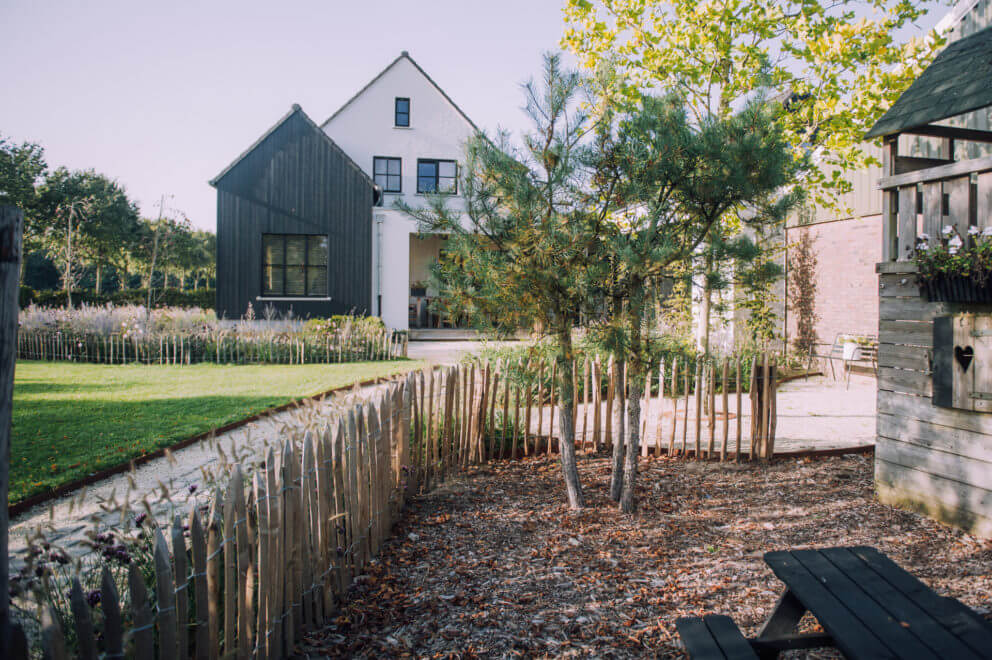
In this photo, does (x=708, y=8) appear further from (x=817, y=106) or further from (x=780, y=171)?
(x=780, y=171)

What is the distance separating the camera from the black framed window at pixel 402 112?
945 inches

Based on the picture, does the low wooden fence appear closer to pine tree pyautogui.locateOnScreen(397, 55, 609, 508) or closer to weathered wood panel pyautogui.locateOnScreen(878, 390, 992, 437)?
pine tree pyautogui.locateOnScreen(397, 55, 609, 508)

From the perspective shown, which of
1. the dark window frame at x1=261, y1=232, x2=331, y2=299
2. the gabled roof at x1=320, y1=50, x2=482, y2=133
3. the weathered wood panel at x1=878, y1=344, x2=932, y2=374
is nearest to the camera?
the weathered wood panel at x1=878, y1=344, x2=932, y2=374

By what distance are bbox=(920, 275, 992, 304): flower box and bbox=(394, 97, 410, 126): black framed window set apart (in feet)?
72.6

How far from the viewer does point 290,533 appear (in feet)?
9.66

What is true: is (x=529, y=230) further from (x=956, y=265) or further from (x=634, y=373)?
(x=956, y=265)

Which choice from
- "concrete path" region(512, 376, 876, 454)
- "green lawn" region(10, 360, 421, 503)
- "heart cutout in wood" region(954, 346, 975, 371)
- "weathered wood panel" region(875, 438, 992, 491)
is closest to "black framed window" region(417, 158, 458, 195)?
"green lawn" region(10, 360, 421, 503)

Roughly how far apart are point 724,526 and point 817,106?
7.30 meters

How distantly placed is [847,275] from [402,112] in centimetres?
1732

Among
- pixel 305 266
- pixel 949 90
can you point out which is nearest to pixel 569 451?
pixel 949 90

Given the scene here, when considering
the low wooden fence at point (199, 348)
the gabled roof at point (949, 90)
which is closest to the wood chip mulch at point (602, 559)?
the gabled roof at point (949, 90)

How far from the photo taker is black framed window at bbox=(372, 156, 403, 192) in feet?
78.5

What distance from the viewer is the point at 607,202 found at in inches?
174

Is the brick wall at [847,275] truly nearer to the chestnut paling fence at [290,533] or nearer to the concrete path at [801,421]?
the concrete path at [801,421]
